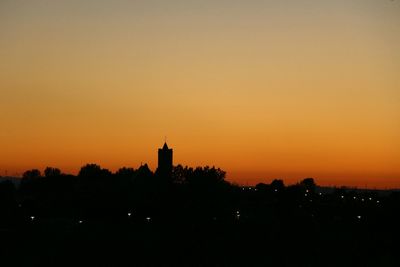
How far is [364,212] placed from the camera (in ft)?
545

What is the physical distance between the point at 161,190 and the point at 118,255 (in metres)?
89.1

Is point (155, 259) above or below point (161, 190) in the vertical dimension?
below

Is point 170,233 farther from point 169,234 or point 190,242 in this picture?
point 190,242

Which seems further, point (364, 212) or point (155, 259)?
point (364, 212)

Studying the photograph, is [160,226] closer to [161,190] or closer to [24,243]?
[24,243]

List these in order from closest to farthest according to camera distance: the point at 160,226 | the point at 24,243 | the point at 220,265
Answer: the point at 220,265 → the point at 24,243 → the point at 160,226

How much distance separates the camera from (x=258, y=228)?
107m

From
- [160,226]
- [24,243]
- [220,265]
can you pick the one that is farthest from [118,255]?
[160,226]

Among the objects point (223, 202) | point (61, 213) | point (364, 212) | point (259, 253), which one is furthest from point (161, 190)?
point (259, 253)

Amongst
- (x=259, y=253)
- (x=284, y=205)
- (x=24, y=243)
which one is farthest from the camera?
(x=284, y=205)

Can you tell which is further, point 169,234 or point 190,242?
point 169,234

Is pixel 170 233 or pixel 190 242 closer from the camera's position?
pixel 190 242

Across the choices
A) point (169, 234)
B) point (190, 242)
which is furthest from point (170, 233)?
point (190, 242)

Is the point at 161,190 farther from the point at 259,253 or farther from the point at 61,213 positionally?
the point at 259,253
